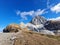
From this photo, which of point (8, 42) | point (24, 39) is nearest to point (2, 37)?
point (8, 42)

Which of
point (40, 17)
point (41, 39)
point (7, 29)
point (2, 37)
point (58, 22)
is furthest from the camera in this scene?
point (40, 17)

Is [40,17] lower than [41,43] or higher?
higher

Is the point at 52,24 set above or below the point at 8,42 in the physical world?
above

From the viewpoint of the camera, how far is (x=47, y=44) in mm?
19344

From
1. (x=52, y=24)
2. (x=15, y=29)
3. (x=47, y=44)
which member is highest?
(x=52, y=24)

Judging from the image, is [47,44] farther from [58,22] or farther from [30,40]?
[58,22]

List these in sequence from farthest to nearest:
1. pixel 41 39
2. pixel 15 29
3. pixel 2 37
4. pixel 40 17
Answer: pixel 40 17 → pixel 15 29 → pixel 2 37 → pixel 41 39

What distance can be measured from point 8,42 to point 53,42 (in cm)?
611

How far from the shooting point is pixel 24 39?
807 inches

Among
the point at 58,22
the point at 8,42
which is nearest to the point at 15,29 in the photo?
the point at 8,42

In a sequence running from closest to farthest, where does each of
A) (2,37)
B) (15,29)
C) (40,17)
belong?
(2,37) → (15,29) → (40,17)

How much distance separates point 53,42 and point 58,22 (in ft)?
185

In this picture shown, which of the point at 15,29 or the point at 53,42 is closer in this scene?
the point at 53,42

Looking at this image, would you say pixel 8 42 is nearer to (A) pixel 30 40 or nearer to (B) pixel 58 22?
(A) pixel 30 40
